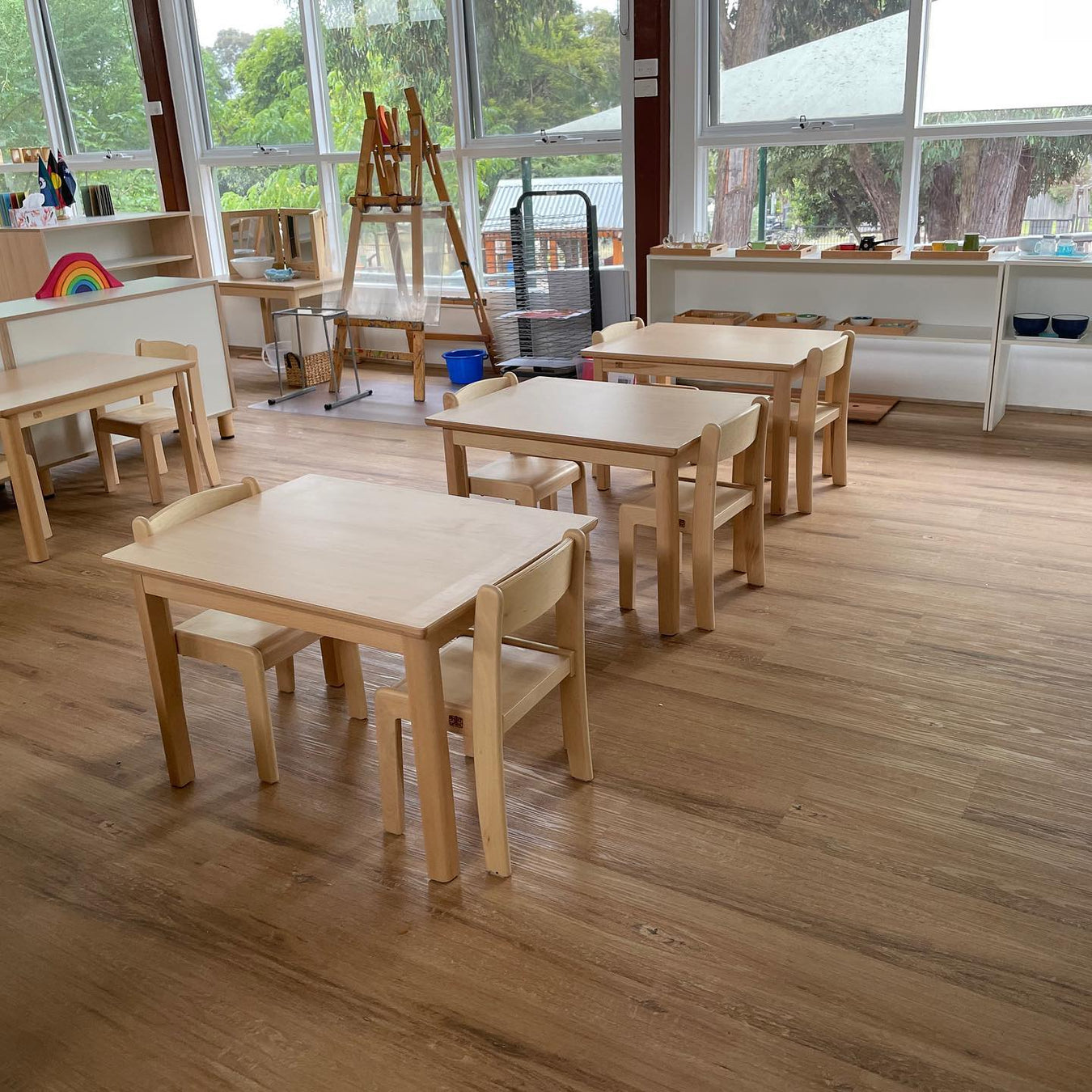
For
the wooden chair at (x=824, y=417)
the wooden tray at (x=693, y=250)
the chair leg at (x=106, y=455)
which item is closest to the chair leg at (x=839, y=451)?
the wooden chair at (x=824, y=417)

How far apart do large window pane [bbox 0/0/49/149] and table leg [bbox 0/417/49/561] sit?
5.50 metres

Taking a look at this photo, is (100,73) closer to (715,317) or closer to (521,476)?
(715,317)

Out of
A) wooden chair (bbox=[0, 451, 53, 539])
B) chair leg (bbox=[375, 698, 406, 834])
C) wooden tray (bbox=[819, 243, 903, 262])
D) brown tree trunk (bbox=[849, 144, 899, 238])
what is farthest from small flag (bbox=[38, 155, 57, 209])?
chair leg (bbox=[375, 698, 406, 834])

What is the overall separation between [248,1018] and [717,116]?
17.2 ft

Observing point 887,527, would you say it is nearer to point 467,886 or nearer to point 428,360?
point 467,886

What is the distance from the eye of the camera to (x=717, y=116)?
5.79 m

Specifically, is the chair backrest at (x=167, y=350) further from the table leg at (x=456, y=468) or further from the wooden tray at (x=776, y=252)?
the wooden tray at (x=776, y=252)

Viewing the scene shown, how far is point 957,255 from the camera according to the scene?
5.00 m

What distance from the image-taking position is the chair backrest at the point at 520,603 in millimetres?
1957

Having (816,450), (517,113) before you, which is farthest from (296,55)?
(816,450)

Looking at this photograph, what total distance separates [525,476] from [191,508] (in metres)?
1.20

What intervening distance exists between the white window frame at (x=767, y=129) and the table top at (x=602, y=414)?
2.61 meters

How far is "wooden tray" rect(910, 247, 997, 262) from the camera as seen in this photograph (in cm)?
498

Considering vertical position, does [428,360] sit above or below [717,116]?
below
